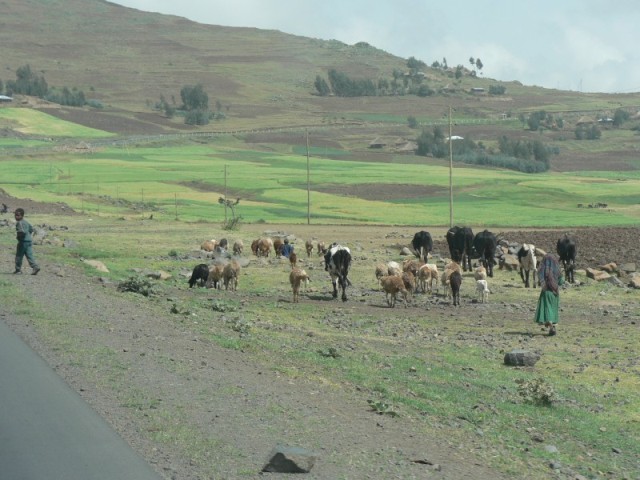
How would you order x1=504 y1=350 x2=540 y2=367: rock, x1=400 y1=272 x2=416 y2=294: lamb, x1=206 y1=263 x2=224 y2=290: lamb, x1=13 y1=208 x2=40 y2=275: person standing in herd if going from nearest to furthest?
x1=504 y1=350 x2=540 y2=367: rock → x1=13 y1=208 x2=40 y2=275: person standing in herd → x1=400 y1=272 x2=416 y2=294: lamb → x1=206 y1=263 x2=224 y2=290: lamb

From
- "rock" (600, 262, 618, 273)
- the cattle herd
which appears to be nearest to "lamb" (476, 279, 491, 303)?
the cattle herd

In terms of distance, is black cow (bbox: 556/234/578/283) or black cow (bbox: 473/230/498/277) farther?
black cow (bbox: 473/230/498/277)

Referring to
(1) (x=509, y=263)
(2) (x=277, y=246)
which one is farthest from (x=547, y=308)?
(2) (x=277, y=246)

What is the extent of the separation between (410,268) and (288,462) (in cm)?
2105

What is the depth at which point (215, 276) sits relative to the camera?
28891 millimetres

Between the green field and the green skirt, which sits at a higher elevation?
the green field

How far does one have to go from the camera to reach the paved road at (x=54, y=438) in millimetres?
9391

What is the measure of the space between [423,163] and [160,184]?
4074 centimetres

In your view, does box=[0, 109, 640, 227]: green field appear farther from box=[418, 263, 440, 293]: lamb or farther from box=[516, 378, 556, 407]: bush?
box=[516, 378, 556, 407]: bush

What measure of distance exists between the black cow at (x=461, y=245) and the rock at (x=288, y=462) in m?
27.8

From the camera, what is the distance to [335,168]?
10288 centimetres

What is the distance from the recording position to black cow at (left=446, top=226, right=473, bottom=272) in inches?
1465

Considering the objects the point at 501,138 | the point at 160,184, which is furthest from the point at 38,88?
the point at 160,184

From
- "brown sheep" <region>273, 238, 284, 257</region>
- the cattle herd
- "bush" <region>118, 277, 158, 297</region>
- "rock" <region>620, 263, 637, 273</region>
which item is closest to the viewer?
"bush" <region>118, 277, 158, 297</region>
